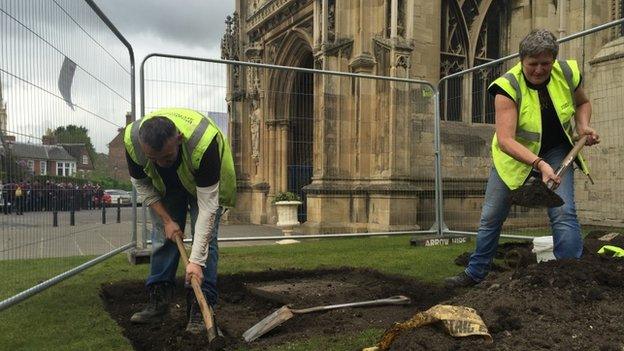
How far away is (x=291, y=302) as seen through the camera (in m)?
4.28

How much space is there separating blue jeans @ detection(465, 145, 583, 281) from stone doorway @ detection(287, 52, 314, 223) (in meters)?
6.45

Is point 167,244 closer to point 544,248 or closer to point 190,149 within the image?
point 190,149

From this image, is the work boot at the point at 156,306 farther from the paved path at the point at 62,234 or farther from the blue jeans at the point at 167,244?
the paved path at the point at 62,234

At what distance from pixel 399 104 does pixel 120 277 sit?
697cm

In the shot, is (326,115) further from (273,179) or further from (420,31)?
(273,179)

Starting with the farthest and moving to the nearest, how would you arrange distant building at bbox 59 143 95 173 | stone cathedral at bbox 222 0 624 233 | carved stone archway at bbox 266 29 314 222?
carved stone archway at bbox 266 29 314 222, stone cathedral at bbox 222 0 624 233, distant building at bbox 59 143 95 173

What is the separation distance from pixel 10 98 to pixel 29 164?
1.72 ft

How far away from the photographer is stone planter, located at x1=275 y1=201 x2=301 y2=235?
10555 millimetres

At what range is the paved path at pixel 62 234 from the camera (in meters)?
3.52

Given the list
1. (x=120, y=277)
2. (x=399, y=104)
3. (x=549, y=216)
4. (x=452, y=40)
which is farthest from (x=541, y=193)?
(x=452, y=40)

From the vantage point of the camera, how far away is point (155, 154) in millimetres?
3002

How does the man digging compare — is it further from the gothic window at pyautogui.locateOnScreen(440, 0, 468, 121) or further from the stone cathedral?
the gothic window at pyautogui.locateOnScreen(440, 0, 468, 121)

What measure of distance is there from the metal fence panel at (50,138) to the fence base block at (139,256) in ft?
1.47

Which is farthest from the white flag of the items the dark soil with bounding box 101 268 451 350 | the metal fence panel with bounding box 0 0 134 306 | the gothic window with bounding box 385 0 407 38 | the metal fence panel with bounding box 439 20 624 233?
the gothic window with bounding box 385 0 407 38
